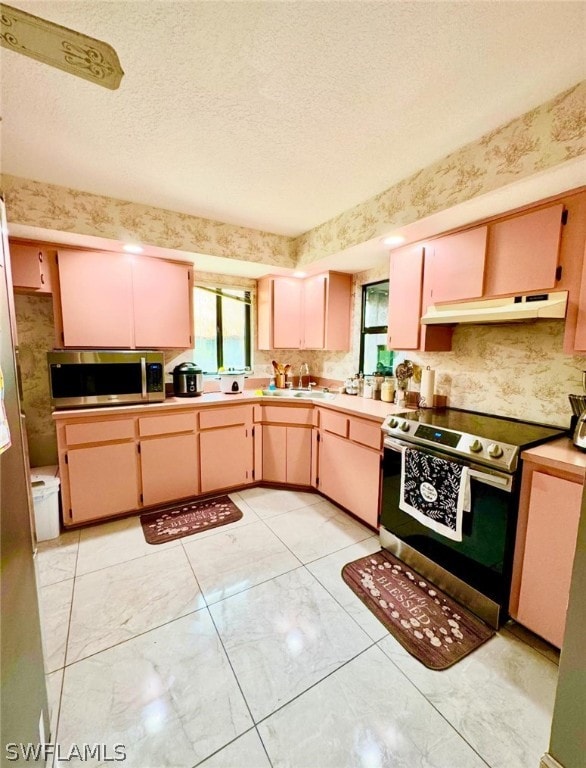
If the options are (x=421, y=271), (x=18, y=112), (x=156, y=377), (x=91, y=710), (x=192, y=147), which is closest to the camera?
(x=91, y=710)

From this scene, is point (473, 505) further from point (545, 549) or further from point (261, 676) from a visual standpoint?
point (261, 676)

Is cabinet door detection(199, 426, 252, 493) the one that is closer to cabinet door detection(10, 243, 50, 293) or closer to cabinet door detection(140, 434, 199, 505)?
cabinet door detection(140, 434, 199, 505)

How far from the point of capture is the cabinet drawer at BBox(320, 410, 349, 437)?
8.41 feet

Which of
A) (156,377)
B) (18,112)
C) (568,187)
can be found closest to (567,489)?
(568,187)

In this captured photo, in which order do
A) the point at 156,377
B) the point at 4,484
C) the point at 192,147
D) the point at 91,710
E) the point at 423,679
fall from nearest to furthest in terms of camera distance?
the point at 4,484 < the point at 91,710 < the point at 423,679 < the point at 192,147 < the point at 156,377

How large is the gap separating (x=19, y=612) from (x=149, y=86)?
1.98 m

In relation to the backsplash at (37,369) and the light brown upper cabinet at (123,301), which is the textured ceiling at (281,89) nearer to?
the light brown upper cabinet at (123,301)

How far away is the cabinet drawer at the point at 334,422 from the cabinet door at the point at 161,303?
145 cm

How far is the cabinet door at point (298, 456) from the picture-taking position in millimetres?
2953

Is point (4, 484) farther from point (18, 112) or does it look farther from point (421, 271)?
point (421, 271)

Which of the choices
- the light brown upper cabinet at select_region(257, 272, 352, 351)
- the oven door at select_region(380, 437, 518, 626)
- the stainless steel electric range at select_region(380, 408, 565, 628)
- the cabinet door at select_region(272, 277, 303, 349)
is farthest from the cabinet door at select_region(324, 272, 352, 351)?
the oven door at select_region(380, 437, 518, 626)

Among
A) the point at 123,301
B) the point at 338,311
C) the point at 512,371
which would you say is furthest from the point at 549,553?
the point at 123,301

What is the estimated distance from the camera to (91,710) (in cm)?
121

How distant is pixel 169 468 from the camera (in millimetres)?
2664
